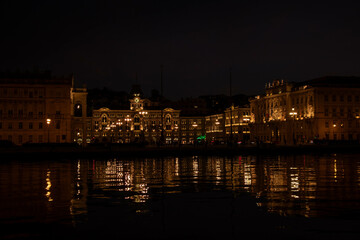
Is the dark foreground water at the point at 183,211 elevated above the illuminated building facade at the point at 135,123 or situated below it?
below

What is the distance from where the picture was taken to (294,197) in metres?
16.1

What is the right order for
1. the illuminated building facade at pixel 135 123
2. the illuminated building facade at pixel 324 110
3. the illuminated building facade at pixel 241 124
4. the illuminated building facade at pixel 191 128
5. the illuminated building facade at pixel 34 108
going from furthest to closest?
the illuminated building facade at pixel 191 128 → the illuminated building facade at pixel 241 124 → the illuminated building facade at pixel 135 123 → the illuminated building facade at pixel 324 110 → the illuminated building facade at pixel 34 108

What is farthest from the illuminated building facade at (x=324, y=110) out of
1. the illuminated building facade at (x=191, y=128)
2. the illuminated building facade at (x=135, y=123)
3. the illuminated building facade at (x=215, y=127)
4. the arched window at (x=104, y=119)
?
the arched window at (x=104, y=119)

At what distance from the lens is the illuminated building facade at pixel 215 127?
6265 inches

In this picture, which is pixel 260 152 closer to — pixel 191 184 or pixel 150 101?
pixel 191 184

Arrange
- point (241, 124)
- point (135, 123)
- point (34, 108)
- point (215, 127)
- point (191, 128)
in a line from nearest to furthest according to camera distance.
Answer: point (34, 108)
point (241, 124)
point (135, 123)
point (215, 127)
point (191, 128)

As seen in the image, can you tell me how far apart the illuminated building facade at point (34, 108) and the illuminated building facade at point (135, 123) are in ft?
145

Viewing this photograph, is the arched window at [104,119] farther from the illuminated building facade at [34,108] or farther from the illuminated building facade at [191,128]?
the illuminated building facade at [34,108]

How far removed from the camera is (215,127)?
162 m

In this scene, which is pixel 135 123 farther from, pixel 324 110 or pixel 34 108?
pixel 324 110

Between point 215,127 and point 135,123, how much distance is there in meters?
28.8

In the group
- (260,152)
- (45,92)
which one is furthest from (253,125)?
(260,152)

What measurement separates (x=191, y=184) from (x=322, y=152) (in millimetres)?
50151

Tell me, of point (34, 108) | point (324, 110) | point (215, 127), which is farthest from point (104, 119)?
point (324, 110)
